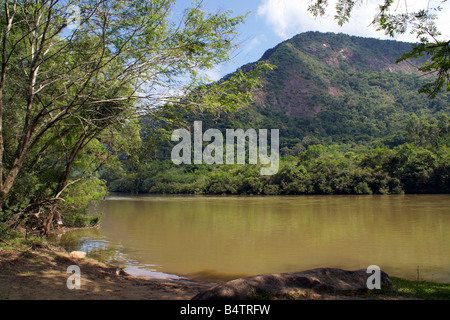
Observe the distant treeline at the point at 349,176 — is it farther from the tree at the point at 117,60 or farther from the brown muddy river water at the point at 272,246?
the tree at the point at 117,60

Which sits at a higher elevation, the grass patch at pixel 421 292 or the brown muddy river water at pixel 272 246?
the grass patch at pixel 421 292

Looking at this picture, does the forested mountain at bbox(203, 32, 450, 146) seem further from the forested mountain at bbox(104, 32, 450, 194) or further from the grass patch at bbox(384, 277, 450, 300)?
the grass patch at bbox(384, 277, 450, 300)

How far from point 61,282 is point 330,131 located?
8717cm

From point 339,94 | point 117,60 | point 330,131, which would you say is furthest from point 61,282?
point 339,94

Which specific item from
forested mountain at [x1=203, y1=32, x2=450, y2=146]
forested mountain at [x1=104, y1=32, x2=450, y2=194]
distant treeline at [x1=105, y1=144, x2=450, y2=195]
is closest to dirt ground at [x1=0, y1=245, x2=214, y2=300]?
forested mountain at [x1=104, y1=32, x2=450, y2=194]

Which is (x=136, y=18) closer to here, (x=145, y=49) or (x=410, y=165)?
(x=145, y=49)

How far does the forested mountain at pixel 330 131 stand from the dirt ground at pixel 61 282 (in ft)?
11.1

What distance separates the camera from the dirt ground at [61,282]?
4.72 m

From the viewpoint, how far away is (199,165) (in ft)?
240

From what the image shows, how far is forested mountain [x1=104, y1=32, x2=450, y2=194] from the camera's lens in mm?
37969

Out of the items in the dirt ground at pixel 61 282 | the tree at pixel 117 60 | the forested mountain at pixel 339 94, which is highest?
the forested mountain at pixel 339 94

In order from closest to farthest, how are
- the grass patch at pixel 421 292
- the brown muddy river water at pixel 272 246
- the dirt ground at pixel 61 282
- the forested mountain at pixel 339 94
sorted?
the grass patch at pixel 421 292, the dirt ground at pixel 61 282, the brown muddy river water at pixel 272 246, the forested mountain at pixel 339 94

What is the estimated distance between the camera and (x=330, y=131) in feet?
285

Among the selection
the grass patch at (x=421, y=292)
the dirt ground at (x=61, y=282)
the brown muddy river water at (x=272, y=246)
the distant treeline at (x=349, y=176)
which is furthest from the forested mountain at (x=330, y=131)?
the dirt ground at (x=61, y=282)
